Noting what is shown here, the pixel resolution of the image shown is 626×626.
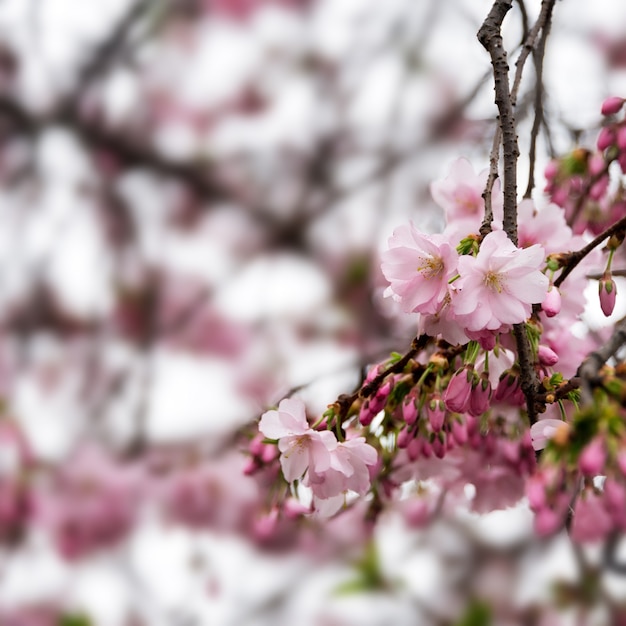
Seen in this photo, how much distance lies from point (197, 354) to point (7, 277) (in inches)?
31.3

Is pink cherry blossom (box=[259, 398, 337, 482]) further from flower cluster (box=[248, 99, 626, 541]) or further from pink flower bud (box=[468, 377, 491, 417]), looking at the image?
pink flower bud (box=[468, 377, 491, 417])

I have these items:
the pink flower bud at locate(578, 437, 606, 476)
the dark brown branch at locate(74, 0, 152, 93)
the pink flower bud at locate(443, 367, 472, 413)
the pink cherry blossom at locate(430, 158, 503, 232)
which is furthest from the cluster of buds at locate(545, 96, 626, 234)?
the dark brown branch at locate(74, 0, 152, 93)

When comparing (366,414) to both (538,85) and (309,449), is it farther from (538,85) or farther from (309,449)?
(538,85)

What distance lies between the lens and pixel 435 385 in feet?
2.07

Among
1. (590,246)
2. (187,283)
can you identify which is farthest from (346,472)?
(187,283)

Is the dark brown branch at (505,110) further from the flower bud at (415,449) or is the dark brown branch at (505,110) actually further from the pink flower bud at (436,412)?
the flower bud at (415,449)

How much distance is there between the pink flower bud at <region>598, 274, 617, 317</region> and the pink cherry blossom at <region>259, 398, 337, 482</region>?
27cm

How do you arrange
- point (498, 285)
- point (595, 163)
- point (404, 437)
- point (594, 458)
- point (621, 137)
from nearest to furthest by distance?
point (594, 458)
point (498, 285)
point (404, 437)
point (621, 137)
point (595, 163)

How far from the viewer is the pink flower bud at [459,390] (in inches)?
22.1

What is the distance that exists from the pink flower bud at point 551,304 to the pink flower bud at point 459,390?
3.3 inches

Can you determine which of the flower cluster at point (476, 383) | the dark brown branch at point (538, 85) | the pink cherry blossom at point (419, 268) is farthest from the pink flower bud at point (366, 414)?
the dark brown branch at point (538, 85)

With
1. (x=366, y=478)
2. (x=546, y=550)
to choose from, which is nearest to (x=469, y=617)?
(x=546, y=550)

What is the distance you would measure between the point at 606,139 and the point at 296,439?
56 cm

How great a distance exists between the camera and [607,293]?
586mm
